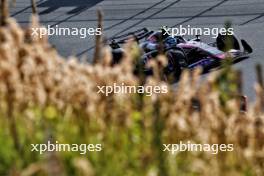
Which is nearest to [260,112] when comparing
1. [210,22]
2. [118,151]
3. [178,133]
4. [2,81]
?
[178,133]

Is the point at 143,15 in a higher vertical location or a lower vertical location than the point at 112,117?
lower

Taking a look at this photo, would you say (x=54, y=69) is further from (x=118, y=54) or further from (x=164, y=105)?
(x=118, y=54)

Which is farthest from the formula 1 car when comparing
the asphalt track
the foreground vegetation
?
the foreground vegetation

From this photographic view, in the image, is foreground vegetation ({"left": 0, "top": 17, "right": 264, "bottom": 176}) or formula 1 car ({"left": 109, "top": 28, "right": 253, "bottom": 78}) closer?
foreground vegetation ({"left": 0, "top": 17, "right": 264, "bottom": 176})

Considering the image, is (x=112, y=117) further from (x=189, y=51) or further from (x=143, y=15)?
(x=143, y=15)

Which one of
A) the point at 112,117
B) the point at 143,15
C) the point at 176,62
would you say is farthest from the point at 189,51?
the point at 112,117

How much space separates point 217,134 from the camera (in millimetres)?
1714

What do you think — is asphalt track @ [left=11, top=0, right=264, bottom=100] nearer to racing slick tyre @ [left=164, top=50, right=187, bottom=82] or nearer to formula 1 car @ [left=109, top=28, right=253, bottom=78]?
formula 1 car @ [left=109, top=28, right=253, bottom=78]

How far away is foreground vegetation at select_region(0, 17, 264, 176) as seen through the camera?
1718 millimetres

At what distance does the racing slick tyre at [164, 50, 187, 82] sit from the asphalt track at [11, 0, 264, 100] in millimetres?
3002

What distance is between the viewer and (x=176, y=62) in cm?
1038

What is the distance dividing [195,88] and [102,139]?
1.06 feet

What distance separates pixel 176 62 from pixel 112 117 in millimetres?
8572

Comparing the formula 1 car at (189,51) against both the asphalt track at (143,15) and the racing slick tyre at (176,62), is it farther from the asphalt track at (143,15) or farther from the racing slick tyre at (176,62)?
the asphalt track at (143,15)
